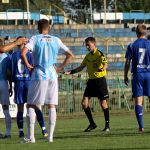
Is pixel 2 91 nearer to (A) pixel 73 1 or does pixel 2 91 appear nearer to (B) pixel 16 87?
(B) pixel 16 87

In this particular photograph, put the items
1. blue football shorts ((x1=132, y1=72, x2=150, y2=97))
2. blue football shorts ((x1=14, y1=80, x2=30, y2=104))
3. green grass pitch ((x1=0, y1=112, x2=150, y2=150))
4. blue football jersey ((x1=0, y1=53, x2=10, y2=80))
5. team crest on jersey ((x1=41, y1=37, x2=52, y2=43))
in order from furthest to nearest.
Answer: blue football jersey ((x1=0, y1=53, x2=10, y2=80))
blue football shorts ((x1=14, y1=80, x2=30, y2=104))
blue football shorts ((x1=132, y1=72, x2=150, y2=97))
team crest on jersey ((x1=41, y1=37, x2=52, y2=43))
green grass pitch ((x1=0, y1=112, x2=150, y2=150))

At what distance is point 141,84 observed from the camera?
1534 cm

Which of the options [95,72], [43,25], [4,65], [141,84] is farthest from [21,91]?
[43,25]

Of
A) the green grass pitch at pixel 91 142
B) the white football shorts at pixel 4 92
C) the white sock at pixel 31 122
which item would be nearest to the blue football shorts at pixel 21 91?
the white football shorts at pixel 4 92


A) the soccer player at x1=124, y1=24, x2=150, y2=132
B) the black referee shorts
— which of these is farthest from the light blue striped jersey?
the black referee shorts

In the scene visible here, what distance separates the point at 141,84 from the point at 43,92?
2.99m

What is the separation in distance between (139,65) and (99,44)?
24.8 m

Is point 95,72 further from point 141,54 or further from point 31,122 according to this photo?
point 31,122

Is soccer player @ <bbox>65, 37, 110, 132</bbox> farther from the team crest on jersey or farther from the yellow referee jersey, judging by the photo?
the team crest on jersey

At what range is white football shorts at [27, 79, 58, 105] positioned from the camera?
43.0 ft

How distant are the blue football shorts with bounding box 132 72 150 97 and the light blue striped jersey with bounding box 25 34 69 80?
2651 mm

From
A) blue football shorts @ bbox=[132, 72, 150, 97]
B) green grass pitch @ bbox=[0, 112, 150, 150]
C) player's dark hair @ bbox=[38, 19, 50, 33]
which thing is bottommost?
green grass pitch @ bbox=[0, 112, 150, 150]

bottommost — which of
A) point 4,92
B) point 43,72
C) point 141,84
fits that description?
point 4,92

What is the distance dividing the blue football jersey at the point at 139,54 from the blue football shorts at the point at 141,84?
0.11m
